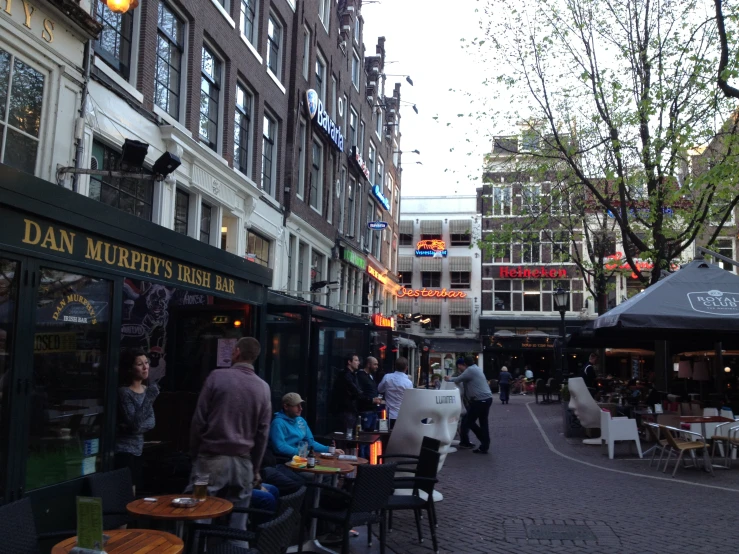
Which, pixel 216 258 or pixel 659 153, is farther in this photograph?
pixel 659 153

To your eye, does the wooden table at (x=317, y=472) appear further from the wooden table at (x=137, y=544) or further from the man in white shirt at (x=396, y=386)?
the man in white shirt at (x=396, y=386)

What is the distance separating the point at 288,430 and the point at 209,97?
982cm

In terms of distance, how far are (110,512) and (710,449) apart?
11.4m

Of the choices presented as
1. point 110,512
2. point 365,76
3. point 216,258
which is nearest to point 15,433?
point 110,512

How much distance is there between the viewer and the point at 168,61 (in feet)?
44.2

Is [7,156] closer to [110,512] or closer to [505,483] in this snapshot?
[110,512]

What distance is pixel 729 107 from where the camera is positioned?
1614 cm

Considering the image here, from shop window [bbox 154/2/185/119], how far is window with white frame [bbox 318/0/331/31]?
10611mm

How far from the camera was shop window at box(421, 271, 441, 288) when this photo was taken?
→ 50469 mm

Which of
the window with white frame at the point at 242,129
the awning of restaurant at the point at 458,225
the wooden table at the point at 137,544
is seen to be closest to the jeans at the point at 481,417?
the window with white frame at the point at 242,129

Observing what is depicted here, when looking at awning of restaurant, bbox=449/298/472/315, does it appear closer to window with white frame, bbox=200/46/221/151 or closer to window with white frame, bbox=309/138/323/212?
window with white frame, bbox=309/138/323/212

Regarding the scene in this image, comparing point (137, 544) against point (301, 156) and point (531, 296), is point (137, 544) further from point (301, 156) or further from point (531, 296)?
point (531, 296)

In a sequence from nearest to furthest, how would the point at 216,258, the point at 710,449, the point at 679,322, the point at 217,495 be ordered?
the point at 217,495
the point at 216,258
the point at 679,322
the point at 710,449

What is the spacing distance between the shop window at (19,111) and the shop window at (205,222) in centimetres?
562
